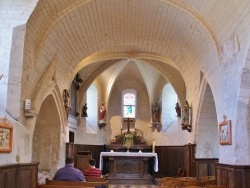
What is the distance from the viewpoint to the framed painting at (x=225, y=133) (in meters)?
8.06

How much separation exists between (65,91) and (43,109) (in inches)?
43.6

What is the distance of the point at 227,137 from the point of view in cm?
823

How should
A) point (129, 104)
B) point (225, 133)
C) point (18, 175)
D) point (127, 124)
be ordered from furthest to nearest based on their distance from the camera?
1. point (129, 104)
2. point (127, 124)
3. point (225, 133)
4. point (18, 175)

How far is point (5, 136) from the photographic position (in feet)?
21.8

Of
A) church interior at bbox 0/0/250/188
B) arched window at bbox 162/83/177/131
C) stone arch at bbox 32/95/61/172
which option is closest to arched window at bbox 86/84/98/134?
church interior at bbox 0/0/250/188

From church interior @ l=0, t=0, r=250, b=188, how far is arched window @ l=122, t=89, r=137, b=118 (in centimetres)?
40

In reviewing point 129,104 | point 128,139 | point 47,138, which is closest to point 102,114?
point 128,139

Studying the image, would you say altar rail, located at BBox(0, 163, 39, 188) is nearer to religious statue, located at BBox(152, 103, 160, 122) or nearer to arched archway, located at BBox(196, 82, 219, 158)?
arched archway, located at BBox(196, 82, 219, 158)

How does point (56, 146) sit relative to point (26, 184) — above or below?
above

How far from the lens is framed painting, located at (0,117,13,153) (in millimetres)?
6488

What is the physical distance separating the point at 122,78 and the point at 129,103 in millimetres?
1454

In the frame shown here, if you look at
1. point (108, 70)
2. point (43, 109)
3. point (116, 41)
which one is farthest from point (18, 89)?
point (108, 70)

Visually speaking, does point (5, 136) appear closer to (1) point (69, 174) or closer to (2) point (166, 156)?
(1) point (69, 174)

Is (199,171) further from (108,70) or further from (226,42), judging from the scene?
(108,70)
